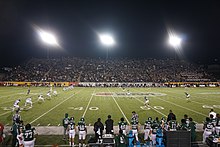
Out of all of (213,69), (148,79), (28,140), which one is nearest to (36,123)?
(28,140)

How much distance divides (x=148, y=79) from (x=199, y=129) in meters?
52.1

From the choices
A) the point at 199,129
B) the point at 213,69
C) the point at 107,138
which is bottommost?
the point at 199,129

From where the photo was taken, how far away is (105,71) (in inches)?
2739

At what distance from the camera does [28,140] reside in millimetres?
8102

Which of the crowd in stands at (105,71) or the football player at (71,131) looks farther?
the crowd in stands at (105,71)

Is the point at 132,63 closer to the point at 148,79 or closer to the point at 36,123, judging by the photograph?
the point at 148,79

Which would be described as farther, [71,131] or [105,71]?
[105,71]

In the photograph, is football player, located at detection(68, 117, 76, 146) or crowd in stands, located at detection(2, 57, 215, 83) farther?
crowd in stands, located at detection(2, 57, 215, 83)

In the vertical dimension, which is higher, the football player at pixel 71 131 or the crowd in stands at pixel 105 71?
the crowd in stands at pixel 105 71

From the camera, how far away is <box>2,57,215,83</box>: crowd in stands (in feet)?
210

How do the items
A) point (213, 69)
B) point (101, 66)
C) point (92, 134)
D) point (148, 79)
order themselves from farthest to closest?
point (213, 69) → point (101, 66) → point (148, 79) → point (92, 134)

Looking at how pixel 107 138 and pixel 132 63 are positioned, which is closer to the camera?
pixel 107 138

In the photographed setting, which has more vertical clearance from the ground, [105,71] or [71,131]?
[105,71]

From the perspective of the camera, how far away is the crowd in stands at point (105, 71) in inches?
2515
